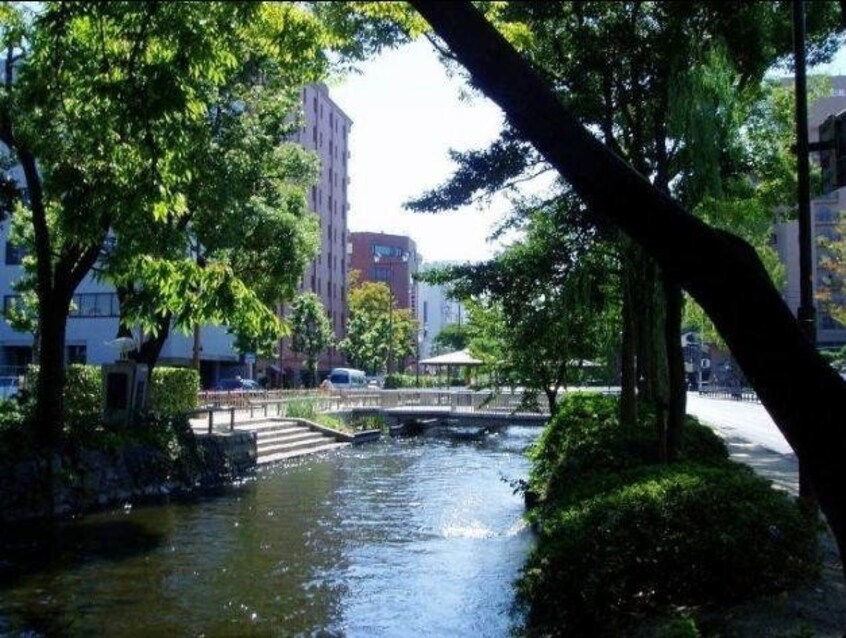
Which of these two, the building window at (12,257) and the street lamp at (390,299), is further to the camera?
the street lamp at (390,299)

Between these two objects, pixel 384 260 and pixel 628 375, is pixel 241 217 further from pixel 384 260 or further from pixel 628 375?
pixel 384 260

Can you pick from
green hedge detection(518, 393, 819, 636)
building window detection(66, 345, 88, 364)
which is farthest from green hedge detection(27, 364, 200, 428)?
building window detection(66, 345, 88, 364)

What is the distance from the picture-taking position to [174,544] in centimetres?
1303

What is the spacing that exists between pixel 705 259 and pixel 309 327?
5828cm


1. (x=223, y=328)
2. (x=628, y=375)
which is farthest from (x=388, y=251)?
(x=628, y=375)

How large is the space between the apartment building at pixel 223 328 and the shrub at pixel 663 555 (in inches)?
900

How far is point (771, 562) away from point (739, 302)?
121 inches

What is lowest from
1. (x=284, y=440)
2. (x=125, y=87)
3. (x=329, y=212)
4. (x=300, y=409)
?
(x=284, y=440)

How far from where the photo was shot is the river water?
8836mm

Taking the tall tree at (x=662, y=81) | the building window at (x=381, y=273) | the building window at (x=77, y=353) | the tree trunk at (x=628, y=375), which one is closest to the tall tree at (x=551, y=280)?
the tree trunk at (x=628, y=375)

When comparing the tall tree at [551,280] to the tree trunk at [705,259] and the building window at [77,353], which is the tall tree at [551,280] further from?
the building window at [77,353]

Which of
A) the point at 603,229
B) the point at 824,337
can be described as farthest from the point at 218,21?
the point at 824,337

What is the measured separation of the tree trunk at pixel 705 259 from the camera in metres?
3.77

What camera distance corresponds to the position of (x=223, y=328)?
54.4 metres
